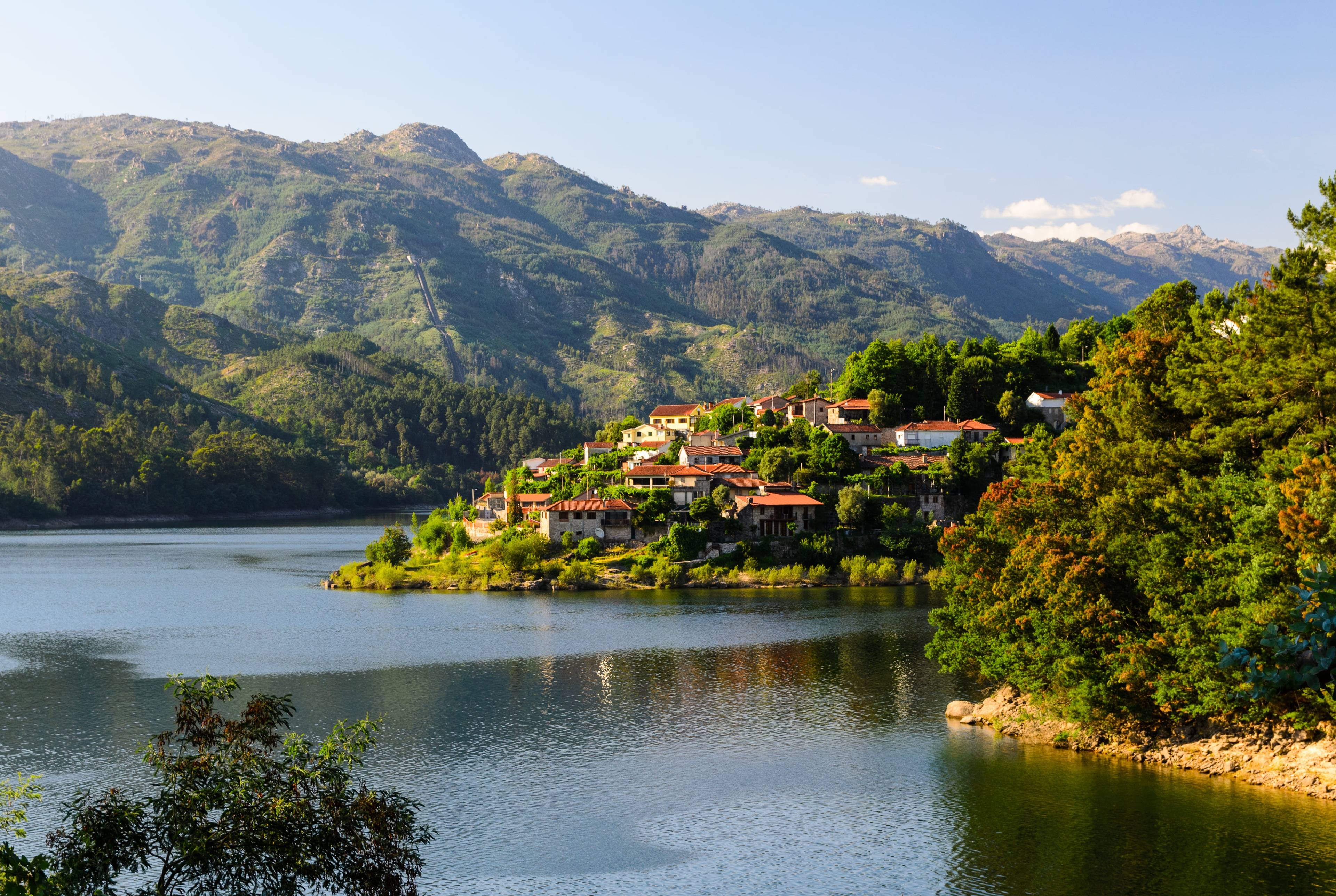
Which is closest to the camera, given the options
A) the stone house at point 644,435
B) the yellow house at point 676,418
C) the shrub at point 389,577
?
the shrub at point 389,577

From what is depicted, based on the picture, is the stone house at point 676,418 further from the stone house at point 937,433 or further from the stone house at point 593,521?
the stone house at point 593,521

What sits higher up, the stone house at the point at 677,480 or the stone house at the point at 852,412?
the stone house at the point at 852,412

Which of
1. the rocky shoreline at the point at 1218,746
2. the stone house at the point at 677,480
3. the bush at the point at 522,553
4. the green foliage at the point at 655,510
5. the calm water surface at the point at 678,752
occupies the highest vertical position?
the stone house at the point at 677,480

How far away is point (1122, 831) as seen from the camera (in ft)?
113

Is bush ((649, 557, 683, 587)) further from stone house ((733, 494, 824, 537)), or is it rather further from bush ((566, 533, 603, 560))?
stone house ((733, 494, 824, 537))

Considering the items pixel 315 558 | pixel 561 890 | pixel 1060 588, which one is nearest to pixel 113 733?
pixel 561 890

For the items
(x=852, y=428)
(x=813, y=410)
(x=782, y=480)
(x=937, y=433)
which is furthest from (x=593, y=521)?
(x=937, y=433)

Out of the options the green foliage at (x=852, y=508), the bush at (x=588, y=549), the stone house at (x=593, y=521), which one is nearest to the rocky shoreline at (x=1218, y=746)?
the green foliage at (x=852, y=508)

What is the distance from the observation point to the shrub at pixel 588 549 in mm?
101062

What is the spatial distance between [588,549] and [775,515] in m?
16.7

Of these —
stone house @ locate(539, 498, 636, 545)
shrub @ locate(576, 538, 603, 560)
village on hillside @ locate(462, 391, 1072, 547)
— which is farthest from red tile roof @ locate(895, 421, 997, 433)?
shrub @ locate(576, 538, 603, 560)

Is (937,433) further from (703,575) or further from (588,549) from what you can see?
(588,549)

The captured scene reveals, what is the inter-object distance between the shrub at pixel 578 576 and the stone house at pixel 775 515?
13635mm

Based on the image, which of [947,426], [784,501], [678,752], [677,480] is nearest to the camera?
[678,752]
